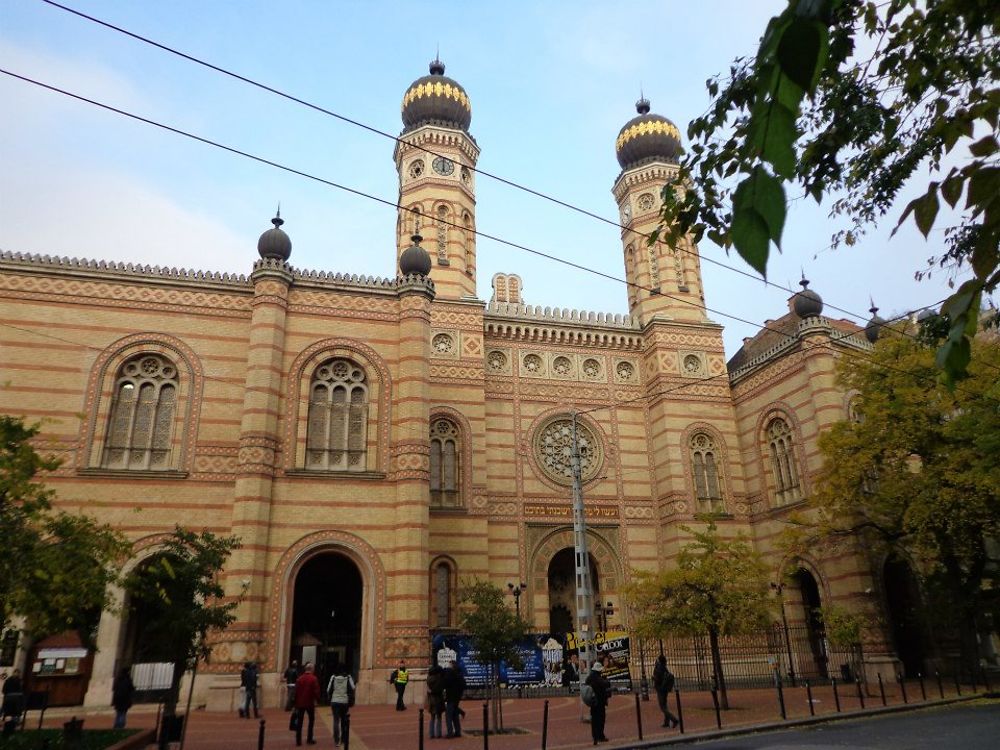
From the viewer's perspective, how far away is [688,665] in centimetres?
2381

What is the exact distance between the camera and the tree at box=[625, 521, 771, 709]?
17016mm

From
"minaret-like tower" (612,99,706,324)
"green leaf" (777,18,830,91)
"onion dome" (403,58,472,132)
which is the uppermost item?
"onion dome" (403,58,472,132)

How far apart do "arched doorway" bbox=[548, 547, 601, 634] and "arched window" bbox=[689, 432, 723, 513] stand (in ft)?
15.0

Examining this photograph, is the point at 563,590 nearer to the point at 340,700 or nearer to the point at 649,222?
the point at 340,700

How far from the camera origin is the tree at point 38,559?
384 inches

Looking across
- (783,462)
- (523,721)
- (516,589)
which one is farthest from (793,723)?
(783,462)

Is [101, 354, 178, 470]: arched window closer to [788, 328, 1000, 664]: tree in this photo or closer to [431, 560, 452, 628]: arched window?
[431, 560, 452, 628]: arched window

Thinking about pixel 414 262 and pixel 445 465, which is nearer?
pixel 414 262

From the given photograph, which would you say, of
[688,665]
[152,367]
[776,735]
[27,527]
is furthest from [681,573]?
[152,367]

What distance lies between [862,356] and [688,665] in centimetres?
1119

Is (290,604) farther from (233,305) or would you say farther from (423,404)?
(233,305)

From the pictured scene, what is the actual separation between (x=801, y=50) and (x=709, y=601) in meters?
17.7

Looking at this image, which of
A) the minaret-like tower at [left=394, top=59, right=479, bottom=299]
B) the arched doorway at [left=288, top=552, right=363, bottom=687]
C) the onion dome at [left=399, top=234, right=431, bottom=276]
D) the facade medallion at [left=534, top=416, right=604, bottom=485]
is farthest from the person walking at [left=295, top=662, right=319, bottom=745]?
the minaret-like tower at [left=394, top=59, right=479, bottom=299]

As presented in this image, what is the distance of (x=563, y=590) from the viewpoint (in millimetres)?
25766
